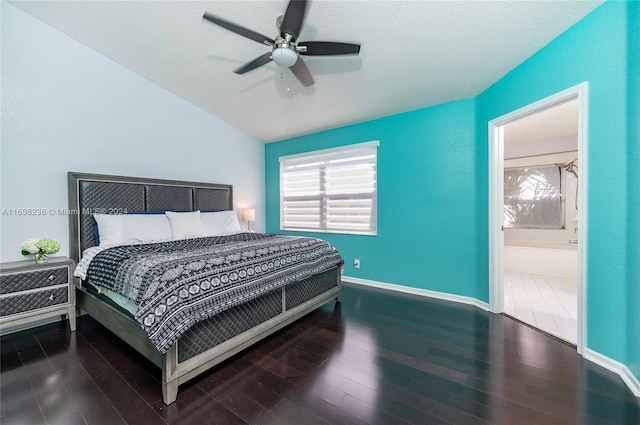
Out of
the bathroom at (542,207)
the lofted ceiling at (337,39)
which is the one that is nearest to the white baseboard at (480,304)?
the bathroom at (542,207)

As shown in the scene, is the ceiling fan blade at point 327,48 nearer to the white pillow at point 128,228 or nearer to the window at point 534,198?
the white pillow at point 128,228

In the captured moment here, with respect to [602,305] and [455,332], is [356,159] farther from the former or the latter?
[602,305]

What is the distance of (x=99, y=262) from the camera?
224 centimetres

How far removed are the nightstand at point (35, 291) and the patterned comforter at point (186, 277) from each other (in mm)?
339

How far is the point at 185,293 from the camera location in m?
1.60

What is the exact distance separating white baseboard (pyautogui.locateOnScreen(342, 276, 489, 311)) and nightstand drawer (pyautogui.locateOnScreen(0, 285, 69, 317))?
332 centimetres

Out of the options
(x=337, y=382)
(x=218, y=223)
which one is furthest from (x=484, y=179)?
(x=218, y=223)

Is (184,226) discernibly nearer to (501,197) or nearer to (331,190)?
(331,190)

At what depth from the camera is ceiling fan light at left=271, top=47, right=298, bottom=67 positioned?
1.91m

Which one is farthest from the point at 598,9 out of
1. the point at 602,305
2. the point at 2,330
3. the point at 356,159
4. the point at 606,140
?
the point at 2,330

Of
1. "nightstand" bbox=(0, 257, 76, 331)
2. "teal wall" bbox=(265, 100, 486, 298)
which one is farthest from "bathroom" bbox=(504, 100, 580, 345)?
"nightstand" bbox=(0, 257, 76, 331)

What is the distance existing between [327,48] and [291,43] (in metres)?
0.29

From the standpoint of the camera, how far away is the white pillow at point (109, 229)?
9.09ft

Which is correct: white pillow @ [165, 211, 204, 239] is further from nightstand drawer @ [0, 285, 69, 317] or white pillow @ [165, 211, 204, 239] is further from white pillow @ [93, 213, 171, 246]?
nightstand drawer @ [0, 285, 69, 317]
